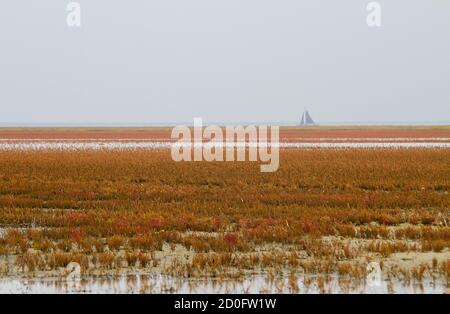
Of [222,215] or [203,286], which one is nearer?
[203,286]

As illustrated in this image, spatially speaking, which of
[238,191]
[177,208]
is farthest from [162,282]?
[238,191]

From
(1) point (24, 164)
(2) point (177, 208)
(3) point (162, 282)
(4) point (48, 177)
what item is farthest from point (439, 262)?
(1) point (24, 164)

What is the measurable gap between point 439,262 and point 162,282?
490 centimetres

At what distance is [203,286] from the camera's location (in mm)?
9844

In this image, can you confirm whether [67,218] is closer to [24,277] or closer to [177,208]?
[177,208]

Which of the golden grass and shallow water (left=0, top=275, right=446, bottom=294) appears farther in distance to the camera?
the golden grass

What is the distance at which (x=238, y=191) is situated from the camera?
21.4 meters

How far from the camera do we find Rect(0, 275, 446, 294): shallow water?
957 cm

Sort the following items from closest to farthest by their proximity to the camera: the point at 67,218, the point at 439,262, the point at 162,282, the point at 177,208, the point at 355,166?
the point at 162,282 < the point at 439,262 < the point at 67,218 < the point at 177,208 < the point at 355,166

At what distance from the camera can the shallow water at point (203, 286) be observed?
31.4 feet

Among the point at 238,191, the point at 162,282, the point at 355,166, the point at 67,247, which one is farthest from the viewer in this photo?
the point at 355,166

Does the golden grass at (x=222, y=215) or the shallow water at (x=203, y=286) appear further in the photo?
the golden grass at (x=222, y=215)
